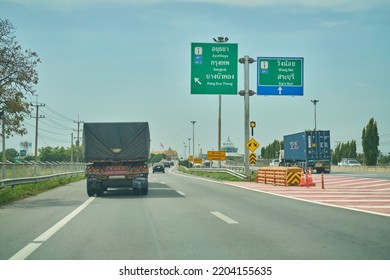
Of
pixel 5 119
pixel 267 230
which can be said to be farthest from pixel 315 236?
pixel 5 119

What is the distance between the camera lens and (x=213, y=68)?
28859 mm

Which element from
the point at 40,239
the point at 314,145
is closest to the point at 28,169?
the point at 40,239

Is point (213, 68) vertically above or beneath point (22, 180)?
above

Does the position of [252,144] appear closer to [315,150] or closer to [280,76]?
[280,76]

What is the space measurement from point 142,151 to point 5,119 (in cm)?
536

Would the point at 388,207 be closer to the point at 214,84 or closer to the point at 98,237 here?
the point at 98,237

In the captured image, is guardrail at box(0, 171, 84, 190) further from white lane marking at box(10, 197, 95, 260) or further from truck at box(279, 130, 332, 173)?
truck at box(279, 130, 332, 173)

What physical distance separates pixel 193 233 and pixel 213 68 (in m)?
20.8

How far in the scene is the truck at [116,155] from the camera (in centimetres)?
1858

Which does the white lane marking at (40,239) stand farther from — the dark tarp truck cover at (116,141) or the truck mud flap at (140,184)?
the dark tarp truck cover at (116,141)

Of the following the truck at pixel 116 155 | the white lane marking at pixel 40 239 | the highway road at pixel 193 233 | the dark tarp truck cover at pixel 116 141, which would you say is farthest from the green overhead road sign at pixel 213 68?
the white lane marking at pixel 40 239

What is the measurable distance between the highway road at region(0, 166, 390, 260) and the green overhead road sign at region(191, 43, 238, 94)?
1527 cm

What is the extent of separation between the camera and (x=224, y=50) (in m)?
29.1

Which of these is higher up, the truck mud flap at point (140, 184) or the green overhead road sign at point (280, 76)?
the green overhead road sign at point (280, 76)
